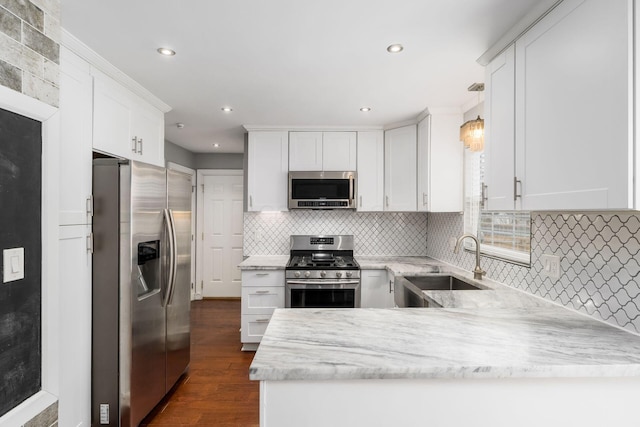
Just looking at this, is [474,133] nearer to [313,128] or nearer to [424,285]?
[424,285]

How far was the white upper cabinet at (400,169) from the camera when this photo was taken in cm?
345

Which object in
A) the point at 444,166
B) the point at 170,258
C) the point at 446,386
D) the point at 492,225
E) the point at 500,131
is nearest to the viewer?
the point at 446,386

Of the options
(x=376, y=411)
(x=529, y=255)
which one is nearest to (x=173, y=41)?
(x=376, y=411)

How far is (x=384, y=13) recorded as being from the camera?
1.59 metres

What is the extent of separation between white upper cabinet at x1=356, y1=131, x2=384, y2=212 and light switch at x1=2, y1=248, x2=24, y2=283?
9.63 ft

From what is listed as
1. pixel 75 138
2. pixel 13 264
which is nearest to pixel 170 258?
pixel 75 138

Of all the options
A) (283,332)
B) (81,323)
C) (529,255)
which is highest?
(529,255)

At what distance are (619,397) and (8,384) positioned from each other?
6.54 ft

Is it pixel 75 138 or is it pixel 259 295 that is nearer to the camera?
pixel 75 138

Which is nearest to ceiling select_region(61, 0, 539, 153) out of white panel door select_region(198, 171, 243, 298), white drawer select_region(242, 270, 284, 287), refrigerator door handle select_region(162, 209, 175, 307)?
refrigerator door handle select_region(162, 209, 175, 307)

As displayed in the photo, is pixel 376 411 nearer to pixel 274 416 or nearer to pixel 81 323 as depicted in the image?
pixel 274 416

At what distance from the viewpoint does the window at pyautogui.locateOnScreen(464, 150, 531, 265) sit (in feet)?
7.38

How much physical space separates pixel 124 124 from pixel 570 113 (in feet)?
8.65

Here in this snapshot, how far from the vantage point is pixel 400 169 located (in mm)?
3562
